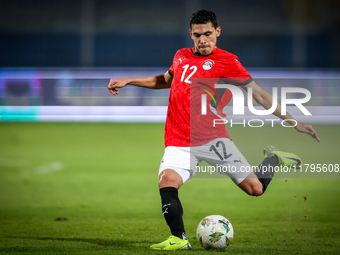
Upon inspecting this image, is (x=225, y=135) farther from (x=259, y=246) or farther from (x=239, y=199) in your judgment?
(x=239, y=199)

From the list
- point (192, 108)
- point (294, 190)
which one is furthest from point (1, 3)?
point (192, 108)

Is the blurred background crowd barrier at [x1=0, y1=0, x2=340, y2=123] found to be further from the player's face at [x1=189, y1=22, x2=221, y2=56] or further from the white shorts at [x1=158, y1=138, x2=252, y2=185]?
the white shorts at [x1=158, y1=138, x2=252, y2=185]

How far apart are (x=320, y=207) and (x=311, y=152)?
4837 millimetres

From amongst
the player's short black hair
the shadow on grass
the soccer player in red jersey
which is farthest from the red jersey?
the shadow on grass

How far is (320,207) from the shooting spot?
5840 mm

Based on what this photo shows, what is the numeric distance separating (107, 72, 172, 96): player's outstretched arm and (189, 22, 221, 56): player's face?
1.55ft

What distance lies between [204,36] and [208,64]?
23 centimetres

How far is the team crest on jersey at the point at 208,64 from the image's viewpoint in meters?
3.82

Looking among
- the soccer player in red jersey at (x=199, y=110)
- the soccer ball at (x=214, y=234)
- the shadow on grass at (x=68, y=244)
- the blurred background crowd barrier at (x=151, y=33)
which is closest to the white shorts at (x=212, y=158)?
the soccer player in red jersey at (x=199, y=110)

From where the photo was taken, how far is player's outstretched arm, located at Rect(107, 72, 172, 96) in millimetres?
4066

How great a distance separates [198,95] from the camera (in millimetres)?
3777

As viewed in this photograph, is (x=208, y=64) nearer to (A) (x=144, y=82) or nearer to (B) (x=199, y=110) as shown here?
(B) (x=199, y=110)

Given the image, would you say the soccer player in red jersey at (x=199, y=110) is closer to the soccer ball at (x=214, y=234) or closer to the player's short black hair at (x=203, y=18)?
the player's short black hair at (x=203, y=18)

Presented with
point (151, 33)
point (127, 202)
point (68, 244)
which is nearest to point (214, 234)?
point (68, 244)
